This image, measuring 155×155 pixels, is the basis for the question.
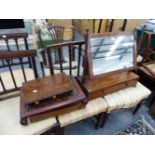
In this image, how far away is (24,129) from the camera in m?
0.97

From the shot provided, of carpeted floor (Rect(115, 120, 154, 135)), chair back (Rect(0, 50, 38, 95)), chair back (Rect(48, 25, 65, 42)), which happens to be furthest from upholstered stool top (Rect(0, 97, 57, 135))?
chair back (Rect(48, 25, 65, 42))

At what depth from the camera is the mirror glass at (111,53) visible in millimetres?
1133

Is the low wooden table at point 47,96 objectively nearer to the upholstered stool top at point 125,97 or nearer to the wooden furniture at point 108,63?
the wooden furniture at point 108,63

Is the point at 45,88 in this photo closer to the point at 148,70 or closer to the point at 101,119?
the point at 101,119

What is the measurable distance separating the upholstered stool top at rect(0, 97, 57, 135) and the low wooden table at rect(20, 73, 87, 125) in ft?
0.17

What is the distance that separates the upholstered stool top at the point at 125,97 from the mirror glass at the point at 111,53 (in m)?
0.23

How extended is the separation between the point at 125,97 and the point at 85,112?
0.40 meters

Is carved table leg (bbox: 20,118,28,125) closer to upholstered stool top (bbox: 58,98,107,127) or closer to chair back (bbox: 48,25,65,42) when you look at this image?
upholstered stool top (bbox: 58,98,107,127)

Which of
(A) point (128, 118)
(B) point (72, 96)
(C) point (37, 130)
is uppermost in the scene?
(B) point (72, 96)

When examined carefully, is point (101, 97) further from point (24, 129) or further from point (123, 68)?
point (24, 129)

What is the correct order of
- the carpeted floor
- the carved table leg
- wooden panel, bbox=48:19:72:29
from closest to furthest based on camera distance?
the carved table leg → the carpeted floor → wooden panel, bbox=48:19:72:29

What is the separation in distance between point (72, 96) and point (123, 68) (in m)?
0.53

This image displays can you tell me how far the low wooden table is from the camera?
0.96 metres

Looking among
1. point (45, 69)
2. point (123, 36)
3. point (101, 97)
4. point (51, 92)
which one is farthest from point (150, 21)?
point (51, 92)
